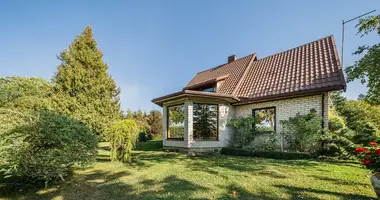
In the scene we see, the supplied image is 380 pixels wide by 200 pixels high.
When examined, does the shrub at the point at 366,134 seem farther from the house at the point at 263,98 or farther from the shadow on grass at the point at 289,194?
the shadow on grass at the point at 289,194

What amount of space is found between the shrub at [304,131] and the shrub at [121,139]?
6543 mm

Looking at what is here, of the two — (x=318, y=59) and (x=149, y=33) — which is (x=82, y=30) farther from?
(x=318, y=59)

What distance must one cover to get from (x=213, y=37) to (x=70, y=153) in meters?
12.7

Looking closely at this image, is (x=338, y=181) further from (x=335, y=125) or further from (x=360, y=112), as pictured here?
(x=360, y=112)

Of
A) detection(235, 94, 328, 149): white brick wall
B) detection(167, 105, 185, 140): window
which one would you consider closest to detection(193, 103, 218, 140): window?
detection(167, 105, 185, 140): window

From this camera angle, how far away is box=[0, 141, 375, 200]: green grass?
11.7 ft

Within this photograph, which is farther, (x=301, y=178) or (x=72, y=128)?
(x=72, y=128)

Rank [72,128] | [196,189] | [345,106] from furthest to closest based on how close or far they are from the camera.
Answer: [345,106], [72,128], [196,189]

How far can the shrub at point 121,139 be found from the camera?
6672mm

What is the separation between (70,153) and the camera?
4.52m

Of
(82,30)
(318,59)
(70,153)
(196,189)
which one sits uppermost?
(82,30)

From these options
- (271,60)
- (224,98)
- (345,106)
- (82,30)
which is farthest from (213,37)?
(345,106)

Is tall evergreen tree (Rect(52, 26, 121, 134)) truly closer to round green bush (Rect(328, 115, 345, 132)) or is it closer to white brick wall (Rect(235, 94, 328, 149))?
white brick wall (Rect(235, 94, 328, 149))

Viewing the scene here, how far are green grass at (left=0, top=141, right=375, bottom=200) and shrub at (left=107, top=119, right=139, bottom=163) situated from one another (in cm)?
112
